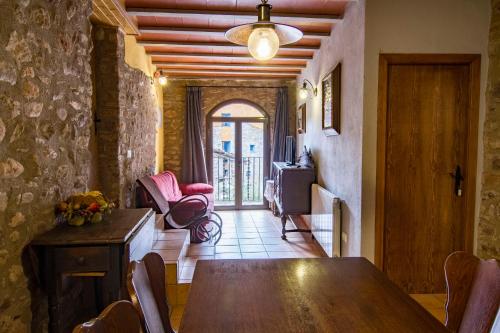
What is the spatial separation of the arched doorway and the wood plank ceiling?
1147mm

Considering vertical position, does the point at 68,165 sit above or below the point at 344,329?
above

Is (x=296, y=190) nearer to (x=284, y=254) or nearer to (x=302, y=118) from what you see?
(x=284, y=254)

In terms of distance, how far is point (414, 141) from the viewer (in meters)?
3.06

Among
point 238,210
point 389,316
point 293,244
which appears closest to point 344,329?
point 389,316

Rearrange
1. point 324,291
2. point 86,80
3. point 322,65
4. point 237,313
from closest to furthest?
point 237,313 → point 324,291 → point 86,80 → point 322,65

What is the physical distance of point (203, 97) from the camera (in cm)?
684

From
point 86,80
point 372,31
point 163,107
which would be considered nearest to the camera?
point 86,80

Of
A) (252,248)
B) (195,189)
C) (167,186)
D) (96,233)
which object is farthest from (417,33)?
(195,189)

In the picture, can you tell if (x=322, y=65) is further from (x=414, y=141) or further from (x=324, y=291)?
(x=324, y=291)

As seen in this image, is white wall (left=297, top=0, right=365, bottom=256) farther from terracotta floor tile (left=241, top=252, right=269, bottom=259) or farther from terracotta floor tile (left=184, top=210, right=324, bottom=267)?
terracotta floor tile (left=241, top=252, right=269, bottom=259)

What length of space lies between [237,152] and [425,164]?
4.26 metres

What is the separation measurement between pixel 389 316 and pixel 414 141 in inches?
85.8

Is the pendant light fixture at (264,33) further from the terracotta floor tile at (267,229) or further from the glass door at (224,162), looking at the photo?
the glass door at (224,162)

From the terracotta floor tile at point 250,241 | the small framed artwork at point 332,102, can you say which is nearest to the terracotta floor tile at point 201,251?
the terracotta floor tile at point 250,241
